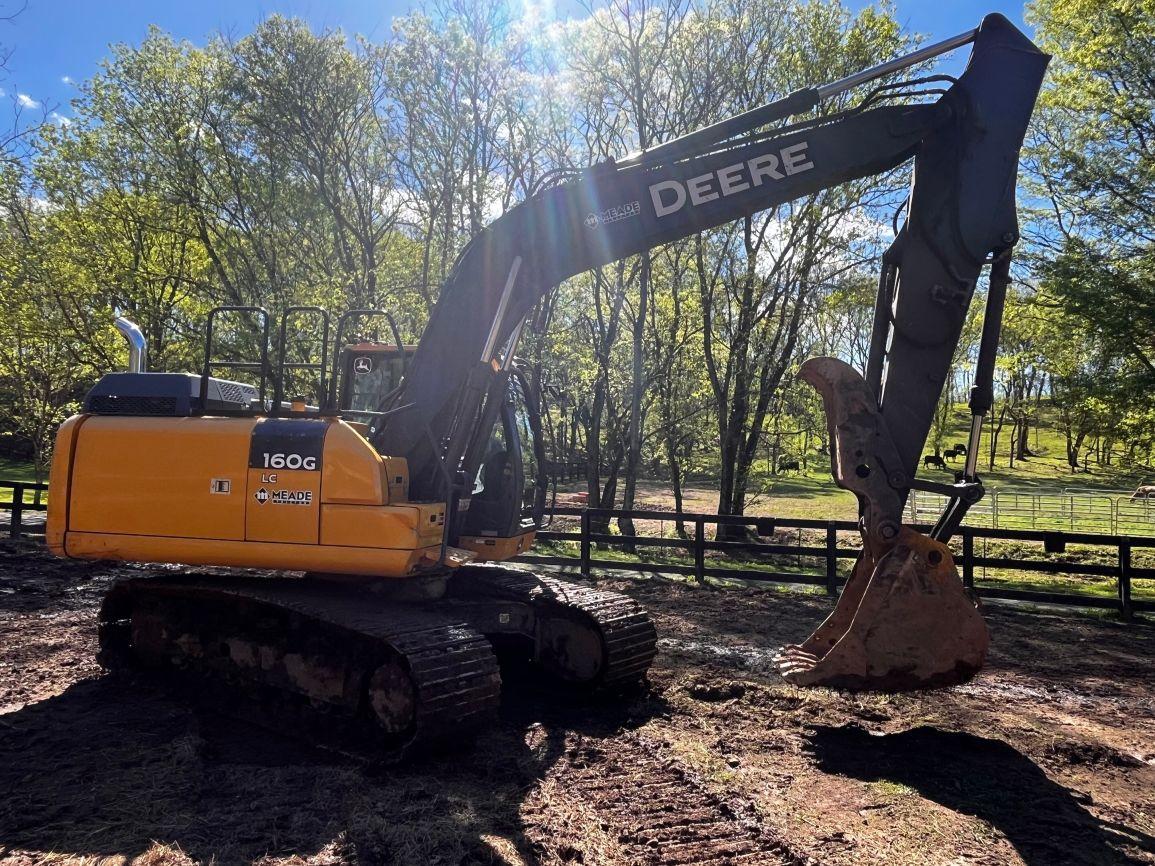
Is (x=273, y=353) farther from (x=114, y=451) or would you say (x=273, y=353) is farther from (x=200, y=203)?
(x=114, y=451)

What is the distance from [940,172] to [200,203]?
2044 cm

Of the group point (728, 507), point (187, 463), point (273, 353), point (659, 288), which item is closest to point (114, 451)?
point (187, 463)

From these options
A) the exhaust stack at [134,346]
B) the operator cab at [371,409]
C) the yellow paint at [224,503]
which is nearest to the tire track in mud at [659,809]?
the yellow paint at [224,503]

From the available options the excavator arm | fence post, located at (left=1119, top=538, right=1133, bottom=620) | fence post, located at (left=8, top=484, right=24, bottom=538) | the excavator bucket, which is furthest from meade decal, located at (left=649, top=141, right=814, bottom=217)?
fence post, located at (left=8, top=484, right=24, bottom=538)

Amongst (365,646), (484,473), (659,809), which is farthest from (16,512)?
(659,809)

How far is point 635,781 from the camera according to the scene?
15.2 feet

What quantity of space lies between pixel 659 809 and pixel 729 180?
4.10m

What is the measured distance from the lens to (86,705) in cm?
598

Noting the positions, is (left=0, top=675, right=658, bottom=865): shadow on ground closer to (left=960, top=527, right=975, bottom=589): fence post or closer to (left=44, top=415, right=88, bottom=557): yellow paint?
(left=44, top=415, right=88, bottom=557): yellow paint

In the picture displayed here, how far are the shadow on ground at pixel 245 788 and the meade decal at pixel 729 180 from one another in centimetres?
374

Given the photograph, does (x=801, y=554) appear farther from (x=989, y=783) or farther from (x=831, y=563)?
(x=989, y=783)

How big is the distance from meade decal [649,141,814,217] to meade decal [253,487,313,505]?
318 cm

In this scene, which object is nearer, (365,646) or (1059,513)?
(365,646)

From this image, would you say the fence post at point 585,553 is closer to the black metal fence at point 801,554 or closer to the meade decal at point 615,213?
the black metal fence at point 801,554
